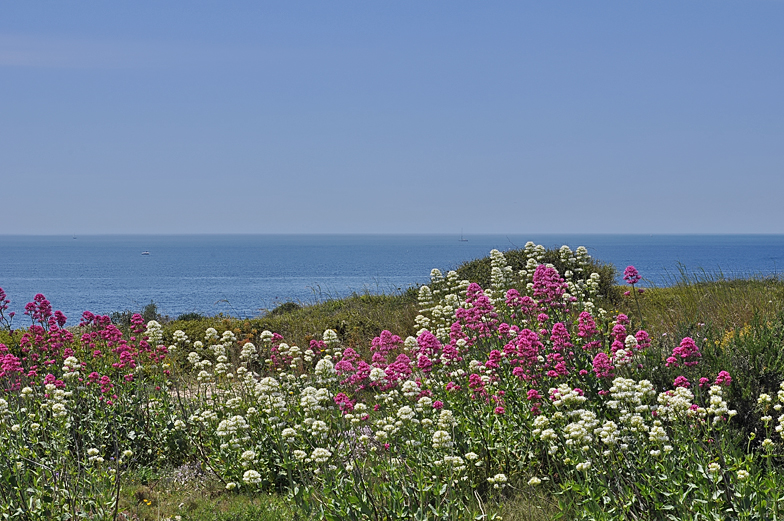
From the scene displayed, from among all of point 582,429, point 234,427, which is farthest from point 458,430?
point 234,427

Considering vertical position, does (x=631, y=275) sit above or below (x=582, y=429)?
above

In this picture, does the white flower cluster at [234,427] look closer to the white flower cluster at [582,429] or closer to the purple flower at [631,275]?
the white flower cluster at [582,429]

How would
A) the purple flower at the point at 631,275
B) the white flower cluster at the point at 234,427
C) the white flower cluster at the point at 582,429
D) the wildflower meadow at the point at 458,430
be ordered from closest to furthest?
1. the white flower cluster at the point at 582,429
2. the wildflower meadow at the point at 458,430
3. the white flower cluster at the point at 234,427
4. the purple flower at the point at 631,275

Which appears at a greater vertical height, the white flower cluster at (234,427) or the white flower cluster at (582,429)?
the white flower cluster at (582,429)

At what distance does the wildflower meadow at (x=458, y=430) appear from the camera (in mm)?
4004

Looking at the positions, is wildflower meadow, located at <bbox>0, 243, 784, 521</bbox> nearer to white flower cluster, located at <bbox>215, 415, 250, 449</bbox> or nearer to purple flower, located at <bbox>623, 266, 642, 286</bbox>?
white flower cluster, located at <bbox>215, 415, 250, 449</bbox>

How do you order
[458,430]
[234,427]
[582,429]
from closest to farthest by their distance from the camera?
[582,429], [234,427], [458,430]

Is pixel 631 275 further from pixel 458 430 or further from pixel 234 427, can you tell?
pixel 234 427

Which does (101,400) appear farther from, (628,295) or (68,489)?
(628,295)

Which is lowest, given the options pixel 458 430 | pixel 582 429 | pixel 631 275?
pixel 458 430

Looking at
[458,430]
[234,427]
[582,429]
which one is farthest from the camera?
[458,430]

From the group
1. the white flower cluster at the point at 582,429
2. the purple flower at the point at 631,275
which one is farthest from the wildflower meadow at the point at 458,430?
the purple flower at the point at 631,275

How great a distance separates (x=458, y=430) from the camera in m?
5.18

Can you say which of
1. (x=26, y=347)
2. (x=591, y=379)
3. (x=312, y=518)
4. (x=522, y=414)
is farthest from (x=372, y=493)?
(x=26, y=347)
